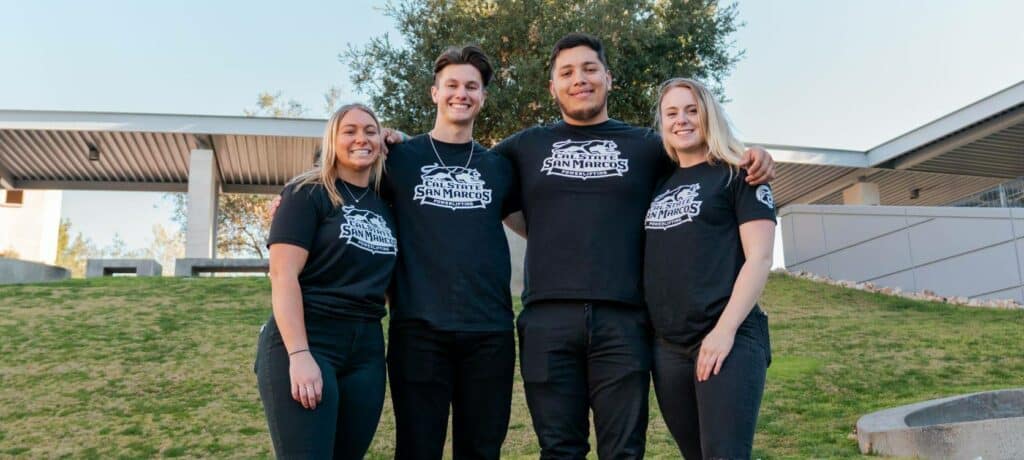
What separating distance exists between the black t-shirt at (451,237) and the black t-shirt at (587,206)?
0.11 meters

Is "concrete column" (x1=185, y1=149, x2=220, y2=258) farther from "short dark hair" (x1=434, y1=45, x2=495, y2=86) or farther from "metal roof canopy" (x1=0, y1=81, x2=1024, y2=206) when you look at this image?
"short dark hair" (x1=434, y1=45, x2=495, y2=86)

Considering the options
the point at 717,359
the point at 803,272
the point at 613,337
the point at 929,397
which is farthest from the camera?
the point at 803,272

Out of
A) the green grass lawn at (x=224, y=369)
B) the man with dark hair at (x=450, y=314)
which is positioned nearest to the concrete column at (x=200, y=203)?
the green grass lawn at (x=224, y=369)

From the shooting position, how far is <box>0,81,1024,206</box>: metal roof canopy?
16969mm

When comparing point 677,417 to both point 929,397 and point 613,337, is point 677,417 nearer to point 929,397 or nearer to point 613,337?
point 613,337

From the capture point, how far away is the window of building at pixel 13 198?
23.1m

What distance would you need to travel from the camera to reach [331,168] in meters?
3.10

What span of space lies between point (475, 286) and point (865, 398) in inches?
222

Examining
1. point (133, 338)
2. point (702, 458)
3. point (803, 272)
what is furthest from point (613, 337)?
point (803, 272)

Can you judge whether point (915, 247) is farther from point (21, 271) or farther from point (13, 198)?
point (13, 198)

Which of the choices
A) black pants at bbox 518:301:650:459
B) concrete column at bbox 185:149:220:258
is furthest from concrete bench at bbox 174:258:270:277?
black pants at bbox 518:301:650:459

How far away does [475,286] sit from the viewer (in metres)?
3.07

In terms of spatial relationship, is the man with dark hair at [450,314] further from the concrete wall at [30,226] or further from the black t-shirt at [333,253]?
the concrete wall at [30,226]

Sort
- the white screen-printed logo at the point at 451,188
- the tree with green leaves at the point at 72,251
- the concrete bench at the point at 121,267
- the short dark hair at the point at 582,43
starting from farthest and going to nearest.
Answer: the tree with green leaves at the point at 72,251, the concrete bench at the point at 121,267, the short dark hair at the point at 582,43, the white screen-printed logo at the point at 451,188
